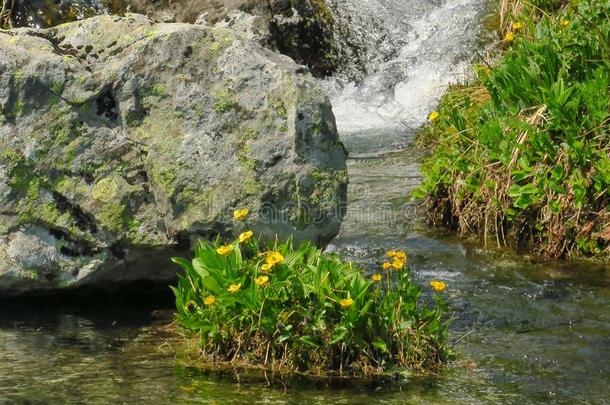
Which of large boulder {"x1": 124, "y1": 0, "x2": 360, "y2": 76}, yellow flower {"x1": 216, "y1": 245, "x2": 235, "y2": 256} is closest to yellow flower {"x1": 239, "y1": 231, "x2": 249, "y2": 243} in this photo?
yellow flower {"x1": 216, "y1": 245, "x2": 235, "y2": 256}

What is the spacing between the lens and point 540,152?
8.16 metres

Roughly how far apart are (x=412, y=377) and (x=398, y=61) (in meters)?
9.86

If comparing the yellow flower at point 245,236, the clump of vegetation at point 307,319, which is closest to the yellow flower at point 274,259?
the clump of vegetation at point 307,319

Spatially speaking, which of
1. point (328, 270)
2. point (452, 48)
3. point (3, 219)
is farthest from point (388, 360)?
point (452, 48)

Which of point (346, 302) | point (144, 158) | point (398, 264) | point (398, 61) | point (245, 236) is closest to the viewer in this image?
point (346, 302)

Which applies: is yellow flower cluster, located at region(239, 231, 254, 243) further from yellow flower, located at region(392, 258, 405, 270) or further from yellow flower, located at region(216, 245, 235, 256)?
yellow flower, located at region(392, 258, 405, 270)

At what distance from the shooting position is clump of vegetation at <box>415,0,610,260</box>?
26.2 feet

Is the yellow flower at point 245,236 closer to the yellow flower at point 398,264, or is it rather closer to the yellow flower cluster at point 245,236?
the yellow flower cluster at point 245,236

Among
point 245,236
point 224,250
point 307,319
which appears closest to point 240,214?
point 245,236

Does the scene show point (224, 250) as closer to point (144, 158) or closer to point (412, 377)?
point (144, 158)

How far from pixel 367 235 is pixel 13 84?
3.39 m

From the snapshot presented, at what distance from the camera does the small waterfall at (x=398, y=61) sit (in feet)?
43.3

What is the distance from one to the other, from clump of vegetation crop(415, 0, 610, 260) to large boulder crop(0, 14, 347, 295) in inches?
87.2

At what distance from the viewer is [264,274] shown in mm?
5574
